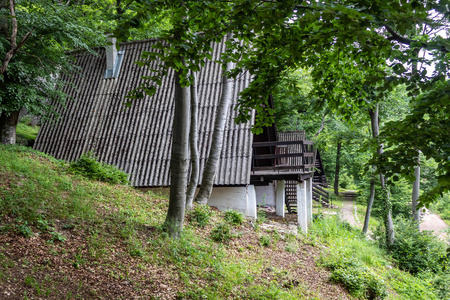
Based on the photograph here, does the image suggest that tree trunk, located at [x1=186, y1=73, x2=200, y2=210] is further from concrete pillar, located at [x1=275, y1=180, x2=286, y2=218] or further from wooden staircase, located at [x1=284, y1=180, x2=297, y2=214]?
wooden staircase, located at [x1=284, y1=180, x2=297, y2=214]

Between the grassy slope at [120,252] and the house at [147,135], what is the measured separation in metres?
1.87

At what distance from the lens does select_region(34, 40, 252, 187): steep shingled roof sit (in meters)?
13.2

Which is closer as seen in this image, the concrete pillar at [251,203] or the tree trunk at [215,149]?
the tree trunk at [215,149]

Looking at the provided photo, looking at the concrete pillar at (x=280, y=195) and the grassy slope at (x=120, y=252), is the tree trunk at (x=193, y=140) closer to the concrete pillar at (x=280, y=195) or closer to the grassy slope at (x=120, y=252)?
the grassy slope at (x=120, y=252)

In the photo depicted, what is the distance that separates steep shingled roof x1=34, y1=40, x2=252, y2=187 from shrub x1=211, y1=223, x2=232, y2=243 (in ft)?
9.67

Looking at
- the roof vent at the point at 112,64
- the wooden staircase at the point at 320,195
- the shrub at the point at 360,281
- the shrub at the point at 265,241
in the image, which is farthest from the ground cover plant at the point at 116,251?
the wooden staircase at the point at 320,195

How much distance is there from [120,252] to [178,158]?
221 centimetres

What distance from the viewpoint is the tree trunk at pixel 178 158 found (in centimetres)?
772

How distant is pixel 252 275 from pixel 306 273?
217 centimetres

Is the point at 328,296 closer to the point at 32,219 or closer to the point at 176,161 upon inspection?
the point at 176,161

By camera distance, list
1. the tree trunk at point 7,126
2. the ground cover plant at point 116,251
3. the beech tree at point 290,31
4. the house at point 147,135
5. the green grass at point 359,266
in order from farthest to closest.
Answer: the house at point 147,135 → the tree trunk at point 7,126 → the green grass at point 359,266 → the ground cover plant at point 116,251 → the beech tree at point 290,31

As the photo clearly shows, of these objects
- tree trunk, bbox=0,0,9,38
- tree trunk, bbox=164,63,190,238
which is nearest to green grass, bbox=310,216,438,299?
tree trunk, bbox=164,63,190,238

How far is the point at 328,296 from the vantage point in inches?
324

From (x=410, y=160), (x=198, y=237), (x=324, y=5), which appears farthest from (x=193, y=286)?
(x=324, y=5)
